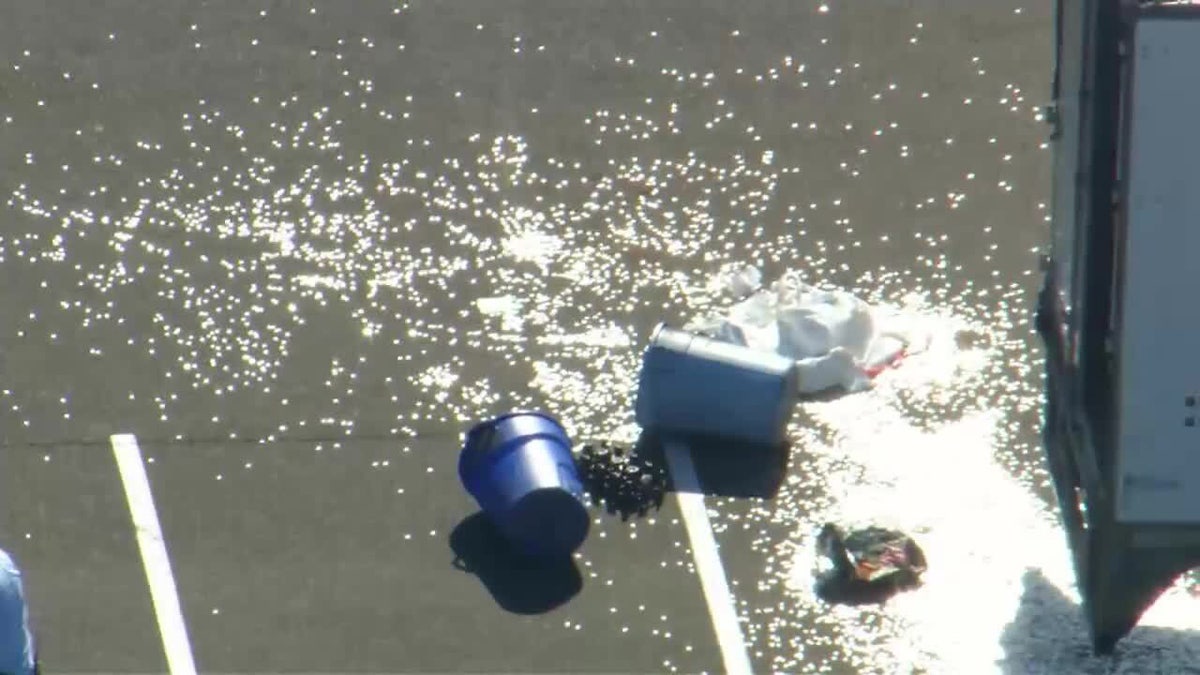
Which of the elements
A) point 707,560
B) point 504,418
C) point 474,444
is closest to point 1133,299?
point 707,560

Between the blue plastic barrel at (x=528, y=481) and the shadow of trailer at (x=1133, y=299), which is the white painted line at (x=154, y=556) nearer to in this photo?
the blue plastic barrel at (x=528, y=481)

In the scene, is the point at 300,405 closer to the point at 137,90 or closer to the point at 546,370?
the point at 546,370

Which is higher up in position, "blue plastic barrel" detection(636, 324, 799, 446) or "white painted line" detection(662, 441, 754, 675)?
"blue plastic barrel" detection(636, 324, 799, 446)

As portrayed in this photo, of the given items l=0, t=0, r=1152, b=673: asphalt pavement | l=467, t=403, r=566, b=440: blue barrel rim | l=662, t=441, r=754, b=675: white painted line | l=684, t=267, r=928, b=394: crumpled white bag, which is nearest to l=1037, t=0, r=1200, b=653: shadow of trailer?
l=0, t=0, r=1152, b=673: asphalt pavement

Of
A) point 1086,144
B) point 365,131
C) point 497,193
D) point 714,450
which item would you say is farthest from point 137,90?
point 1086,144

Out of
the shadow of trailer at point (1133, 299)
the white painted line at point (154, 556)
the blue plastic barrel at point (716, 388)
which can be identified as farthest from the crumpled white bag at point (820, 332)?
Result: the white painted line at point (154, 556)

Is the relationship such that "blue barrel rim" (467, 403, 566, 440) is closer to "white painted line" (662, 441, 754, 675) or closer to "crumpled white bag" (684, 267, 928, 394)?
"white painted line" (662, 441, 754, 675)

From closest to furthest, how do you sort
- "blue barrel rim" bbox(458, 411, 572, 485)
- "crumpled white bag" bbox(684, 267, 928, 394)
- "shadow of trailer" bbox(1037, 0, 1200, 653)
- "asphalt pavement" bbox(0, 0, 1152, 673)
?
"shadow of trailer" bbox(1037, 0, 1200, 653)
"asphalt pavement" bbox(0, 0, 1152, 673)
"blue barrel rim" bbox(458, 411, 572, 485)
"crumpled white bag" bbox(684, 267, 928, 394)
